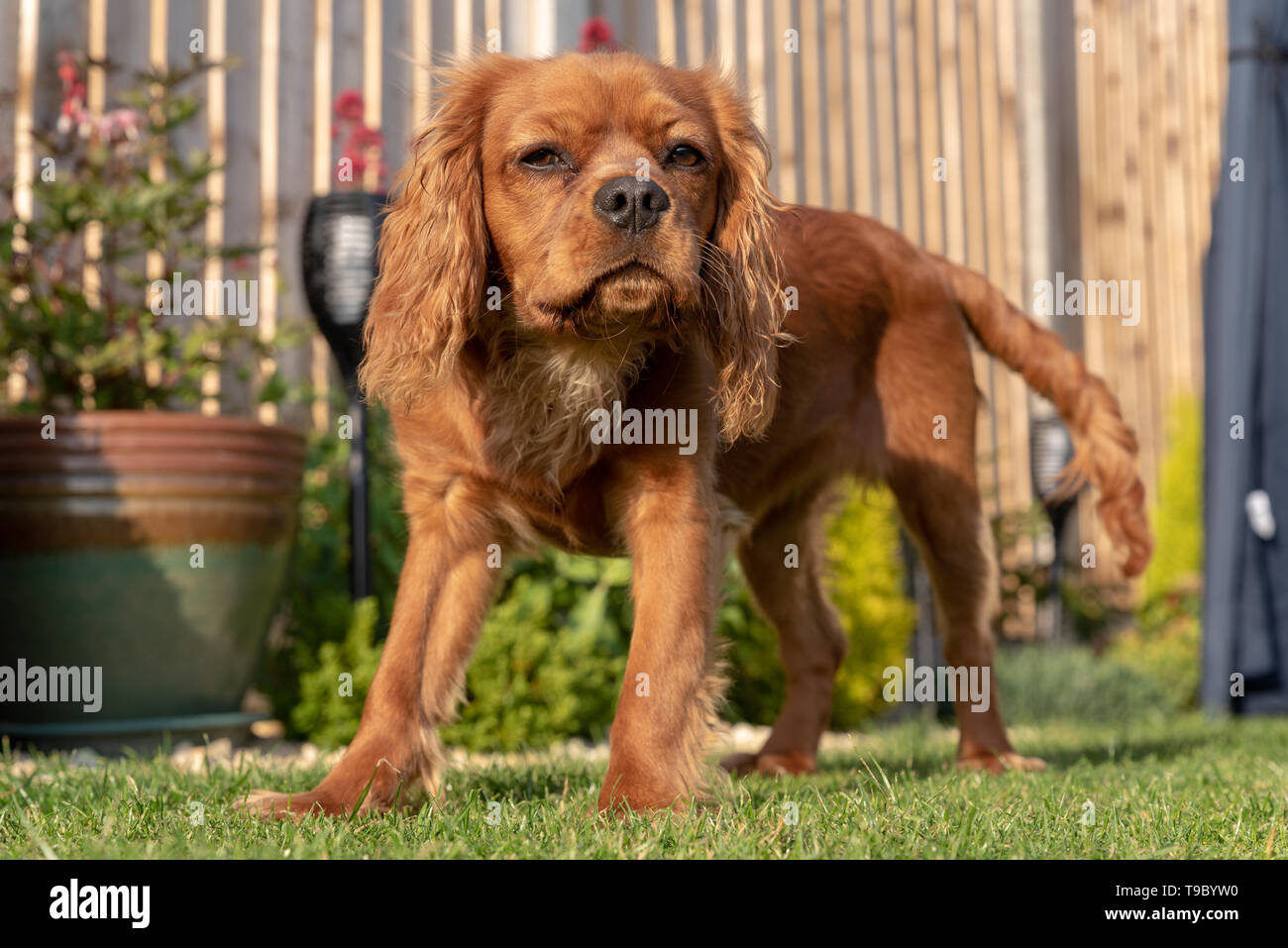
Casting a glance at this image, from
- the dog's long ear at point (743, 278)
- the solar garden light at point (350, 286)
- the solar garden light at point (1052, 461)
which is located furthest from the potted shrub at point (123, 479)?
the solar garden light at point (1052, 461)

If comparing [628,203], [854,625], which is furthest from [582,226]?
[854,625]

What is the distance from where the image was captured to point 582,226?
6.92 feet

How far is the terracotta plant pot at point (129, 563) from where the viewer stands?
12.0 feet

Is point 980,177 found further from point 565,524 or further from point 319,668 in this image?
point 565,524

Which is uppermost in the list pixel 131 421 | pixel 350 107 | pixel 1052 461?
pixel 350 107

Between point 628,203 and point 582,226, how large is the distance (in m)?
0.09

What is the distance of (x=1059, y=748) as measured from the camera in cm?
401

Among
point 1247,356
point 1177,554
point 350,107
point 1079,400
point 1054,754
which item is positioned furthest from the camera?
point 1177,554

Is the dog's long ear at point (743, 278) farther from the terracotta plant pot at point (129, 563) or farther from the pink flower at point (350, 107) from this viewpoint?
the pink flower at point (350, 107)

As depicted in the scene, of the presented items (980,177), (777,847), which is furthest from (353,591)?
(980,177)

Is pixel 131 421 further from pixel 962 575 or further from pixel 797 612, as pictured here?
pixel 962 575

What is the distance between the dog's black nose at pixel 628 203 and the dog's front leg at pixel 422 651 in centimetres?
65

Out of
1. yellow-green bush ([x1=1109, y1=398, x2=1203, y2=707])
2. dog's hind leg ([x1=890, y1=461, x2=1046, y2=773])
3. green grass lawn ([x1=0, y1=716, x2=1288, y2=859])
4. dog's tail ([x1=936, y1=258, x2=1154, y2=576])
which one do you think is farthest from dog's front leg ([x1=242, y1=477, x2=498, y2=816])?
yellow-green bush ([x1=1109, y1=398, x2=1203, y2=707])

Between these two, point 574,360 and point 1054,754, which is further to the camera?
point 1054,754
